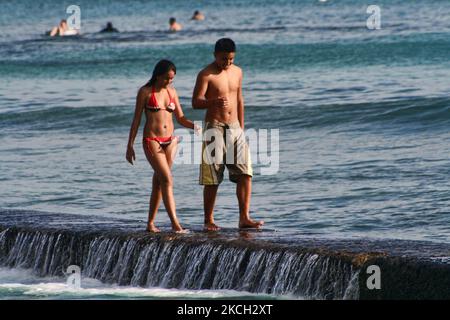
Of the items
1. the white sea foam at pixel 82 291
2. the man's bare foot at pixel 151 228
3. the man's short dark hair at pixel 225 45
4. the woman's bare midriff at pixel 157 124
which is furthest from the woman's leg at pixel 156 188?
the man's short dark hair at pixel 225 45

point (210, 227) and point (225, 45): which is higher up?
point (225, 45)

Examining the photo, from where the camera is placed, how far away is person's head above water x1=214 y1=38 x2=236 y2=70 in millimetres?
11781

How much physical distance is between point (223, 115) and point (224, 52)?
0.61 metres

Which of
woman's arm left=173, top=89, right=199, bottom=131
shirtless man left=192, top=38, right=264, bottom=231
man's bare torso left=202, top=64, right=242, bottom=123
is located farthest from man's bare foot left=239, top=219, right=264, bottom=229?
woman's arm left=173, top=89, right=199, bottom=131

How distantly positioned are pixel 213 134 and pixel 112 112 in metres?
15.6

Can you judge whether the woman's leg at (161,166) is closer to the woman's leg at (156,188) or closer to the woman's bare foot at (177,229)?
the woman's leg at (156,188)

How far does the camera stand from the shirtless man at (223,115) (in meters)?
12.0

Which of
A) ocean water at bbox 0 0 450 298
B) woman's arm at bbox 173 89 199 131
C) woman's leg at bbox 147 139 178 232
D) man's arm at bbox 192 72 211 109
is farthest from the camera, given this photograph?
ocean water at bbox 0 0 450 298

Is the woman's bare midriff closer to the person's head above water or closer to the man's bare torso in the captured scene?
the man's bare torso

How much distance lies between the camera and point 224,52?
11844mm

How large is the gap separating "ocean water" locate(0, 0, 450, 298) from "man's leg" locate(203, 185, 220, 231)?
101cm

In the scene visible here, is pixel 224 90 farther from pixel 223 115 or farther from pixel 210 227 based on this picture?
pixel 210 227

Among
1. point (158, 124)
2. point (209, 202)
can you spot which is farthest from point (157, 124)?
point (209, 202)
